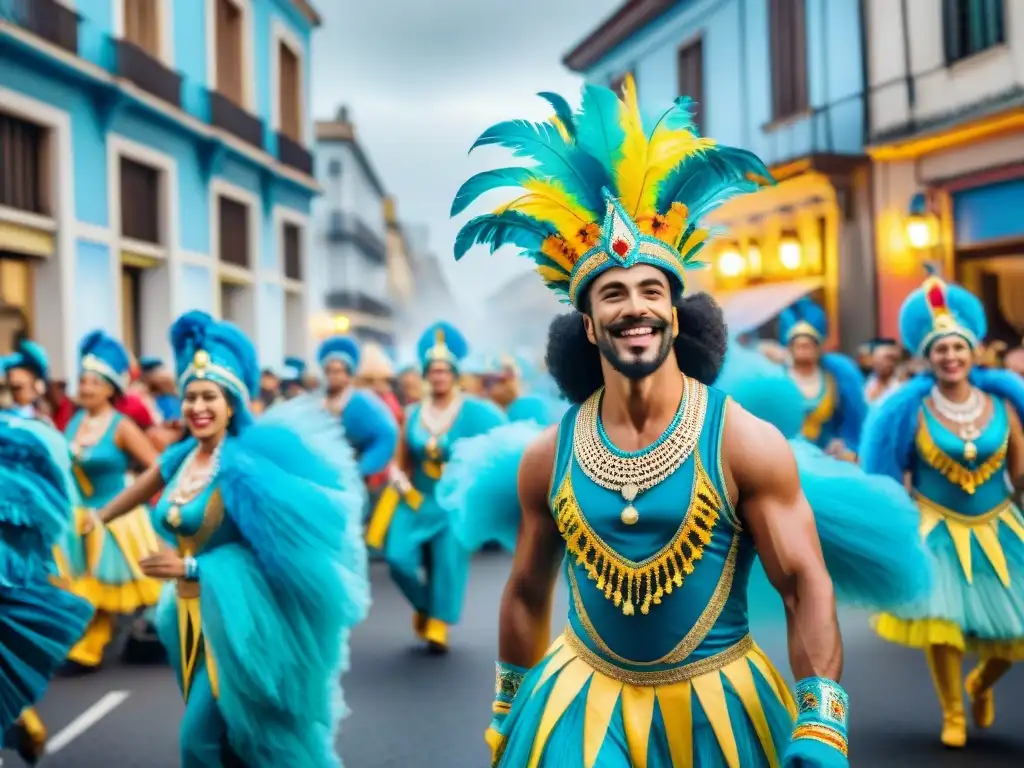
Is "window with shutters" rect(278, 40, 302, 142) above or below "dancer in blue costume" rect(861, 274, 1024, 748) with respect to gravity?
above

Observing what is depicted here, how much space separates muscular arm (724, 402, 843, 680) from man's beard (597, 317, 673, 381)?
0.84 feet

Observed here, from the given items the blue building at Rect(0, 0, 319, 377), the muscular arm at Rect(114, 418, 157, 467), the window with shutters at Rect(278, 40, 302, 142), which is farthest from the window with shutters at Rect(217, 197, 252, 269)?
→ the muscular arm at Rect(114, 418, 157, 467)

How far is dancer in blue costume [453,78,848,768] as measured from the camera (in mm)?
2895

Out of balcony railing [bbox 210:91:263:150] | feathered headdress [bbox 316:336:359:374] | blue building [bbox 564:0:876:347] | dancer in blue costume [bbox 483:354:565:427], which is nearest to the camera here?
dancer in blue costume [bbox 483:354:565:427]

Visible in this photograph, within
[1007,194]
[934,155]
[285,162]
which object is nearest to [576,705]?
[1007,194]

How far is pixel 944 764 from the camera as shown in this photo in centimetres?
568

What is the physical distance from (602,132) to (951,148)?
47.0 feet

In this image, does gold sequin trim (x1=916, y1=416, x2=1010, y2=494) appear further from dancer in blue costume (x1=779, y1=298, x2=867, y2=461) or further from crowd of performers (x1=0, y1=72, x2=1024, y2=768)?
dancer in blue costume (x1=779, y1=298, x2=867, y2=461)

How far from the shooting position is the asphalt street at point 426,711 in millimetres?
5934

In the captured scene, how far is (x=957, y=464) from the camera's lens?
20.2 feet

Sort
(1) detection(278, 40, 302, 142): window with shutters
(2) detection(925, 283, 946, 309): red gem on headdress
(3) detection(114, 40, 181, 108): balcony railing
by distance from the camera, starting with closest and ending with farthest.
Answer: (2) detection(925, 283, 946, 309): red gem on headdress → (3) detection(114, 40, 181, 108): balcony railing → (1) detection(278, 40, 302, 142): window with shutters

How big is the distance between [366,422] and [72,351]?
7.73 m

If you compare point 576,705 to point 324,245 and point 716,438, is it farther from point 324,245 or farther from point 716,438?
point 324,245

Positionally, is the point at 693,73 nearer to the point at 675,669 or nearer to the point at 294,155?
the point at 294,155
